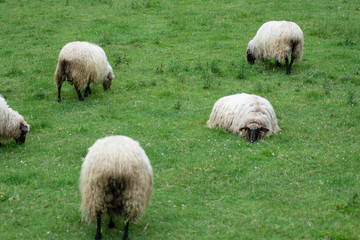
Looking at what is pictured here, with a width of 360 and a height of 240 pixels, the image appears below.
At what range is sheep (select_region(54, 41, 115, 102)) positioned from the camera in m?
11.1

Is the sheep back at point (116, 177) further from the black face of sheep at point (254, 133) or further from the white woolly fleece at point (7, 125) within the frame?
the white woolly fleece at point (7, 125)

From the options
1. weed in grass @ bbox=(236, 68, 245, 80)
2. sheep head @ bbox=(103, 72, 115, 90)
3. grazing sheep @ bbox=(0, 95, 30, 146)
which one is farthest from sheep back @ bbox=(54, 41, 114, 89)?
weed in grass @ bbox=(236, 68, 245, 80)

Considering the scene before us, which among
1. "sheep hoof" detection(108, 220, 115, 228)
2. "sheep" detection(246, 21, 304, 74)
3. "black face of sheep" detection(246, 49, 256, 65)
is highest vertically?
"sheep" detection(246, 21, 304, 74)

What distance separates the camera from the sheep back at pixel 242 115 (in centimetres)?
916

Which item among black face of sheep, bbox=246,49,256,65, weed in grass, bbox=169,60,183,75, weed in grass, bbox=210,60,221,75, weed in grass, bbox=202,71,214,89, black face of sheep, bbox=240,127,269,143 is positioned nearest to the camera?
black face of sheep, bbox=240,127,269,143

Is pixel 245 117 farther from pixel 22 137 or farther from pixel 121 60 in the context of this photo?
pixel 121 60

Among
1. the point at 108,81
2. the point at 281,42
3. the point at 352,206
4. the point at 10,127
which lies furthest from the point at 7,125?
the point at 281,42

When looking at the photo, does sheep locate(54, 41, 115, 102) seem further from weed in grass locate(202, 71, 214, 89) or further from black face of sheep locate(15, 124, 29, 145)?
weed in grass locate(202, 71, 214, 89)

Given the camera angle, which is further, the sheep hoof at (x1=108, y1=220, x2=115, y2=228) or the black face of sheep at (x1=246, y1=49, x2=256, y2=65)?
the black face of sheep at (x1=246, y1=49, x2=256, y2=65)

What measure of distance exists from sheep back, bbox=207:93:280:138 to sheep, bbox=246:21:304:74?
153 inches

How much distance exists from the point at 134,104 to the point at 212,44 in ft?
19.9

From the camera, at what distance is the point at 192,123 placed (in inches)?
393

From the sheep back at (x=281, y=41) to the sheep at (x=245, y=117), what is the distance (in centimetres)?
389

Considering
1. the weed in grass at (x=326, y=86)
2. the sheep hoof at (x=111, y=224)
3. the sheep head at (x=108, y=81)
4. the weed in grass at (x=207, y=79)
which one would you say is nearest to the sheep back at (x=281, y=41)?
the weed in grass at (x=326, y=86)
